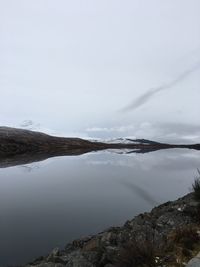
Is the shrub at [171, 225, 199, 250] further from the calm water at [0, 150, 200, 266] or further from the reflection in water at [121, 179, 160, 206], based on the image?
the reflection in water at [121, 179, 160, 206]

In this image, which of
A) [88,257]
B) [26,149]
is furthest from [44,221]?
[26,149]

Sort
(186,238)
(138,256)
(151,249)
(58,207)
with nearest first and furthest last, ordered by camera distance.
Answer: (138,256) → (151,249) → (186,238) → (58,207)

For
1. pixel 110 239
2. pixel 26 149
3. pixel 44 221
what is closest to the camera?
pixel 110 239

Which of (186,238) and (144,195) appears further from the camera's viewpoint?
(144,195)

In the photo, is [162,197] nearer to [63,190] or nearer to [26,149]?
[63,190]

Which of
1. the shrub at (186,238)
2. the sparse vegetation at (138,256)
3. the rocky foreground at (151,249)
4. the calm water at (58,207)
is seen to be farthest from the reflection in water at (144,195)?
the sparse vegetation at (138,256)

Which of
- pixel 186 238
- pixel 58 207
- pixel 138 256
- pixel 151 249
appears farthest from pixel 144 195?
pixel 138 256

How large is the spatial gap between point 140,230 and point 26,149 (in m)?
136

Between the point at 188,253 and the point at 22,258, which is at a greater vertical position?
the point at 188,253

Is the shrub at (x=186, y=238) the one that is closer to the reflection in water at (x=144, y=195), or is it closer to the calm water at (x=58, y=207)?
the calm water at (x=58, y=207)

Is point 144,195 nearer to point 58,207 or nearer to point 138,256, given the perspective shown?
point 58,207

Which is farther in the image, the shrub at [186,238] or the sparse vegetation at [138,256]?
the shrub at [186,238]

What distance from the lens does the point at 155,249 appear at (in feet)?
32.1

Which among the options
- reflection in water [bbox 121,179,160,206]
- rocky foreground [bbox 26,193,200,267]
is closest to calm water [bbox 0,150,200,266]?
reflection in water [bbox 121,179,160,206]
